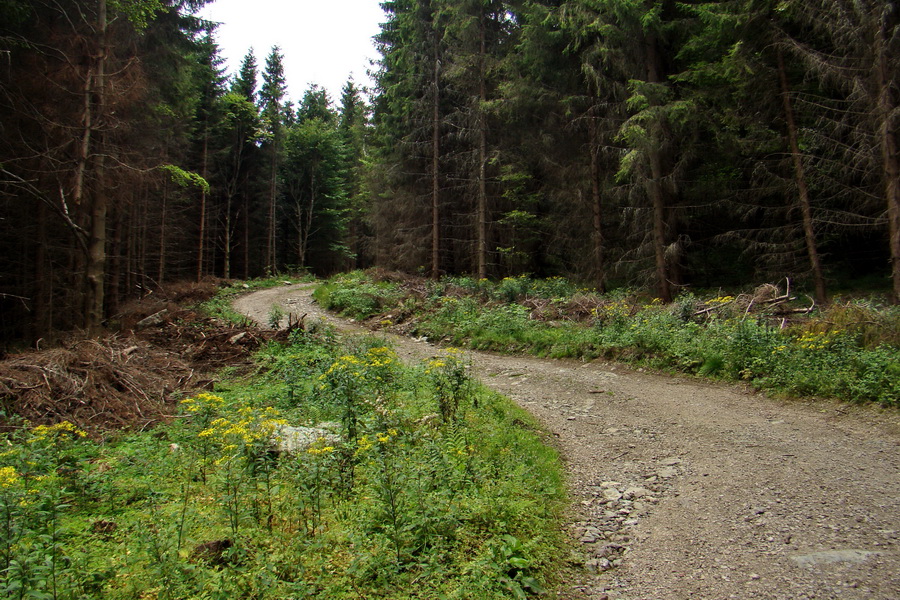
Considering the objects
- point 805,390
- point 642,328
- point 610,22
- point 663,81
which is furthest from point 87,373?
point 663,81

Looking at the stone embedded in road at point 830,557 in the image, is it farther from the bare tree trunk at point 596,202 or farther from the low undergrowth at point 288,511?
the bare tree trunk at point 596,202

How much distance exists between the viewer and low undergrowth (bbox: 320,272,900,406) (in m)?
6.50

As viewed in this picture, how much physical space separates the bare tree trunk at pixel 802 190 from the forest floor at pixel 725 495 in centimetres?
758

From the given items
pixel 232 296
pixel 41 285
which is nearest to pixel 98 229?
pixel 41 285

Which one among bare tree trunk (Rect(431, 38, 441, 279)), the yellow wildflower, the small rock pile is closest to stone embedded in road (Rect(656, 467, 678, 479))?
the small rock pile

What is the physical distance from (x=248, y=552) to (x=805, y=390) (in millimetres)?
7410

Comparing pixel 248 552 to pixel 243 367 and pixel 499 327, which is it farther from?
pixel 499 327

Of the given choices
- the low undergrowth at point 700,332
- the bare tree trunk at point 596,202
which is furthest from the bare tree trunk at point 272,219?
the bare tree trunk at point 596,202

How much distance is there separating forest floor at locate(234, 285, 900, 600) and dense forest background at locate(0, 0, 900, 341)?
7.87 meters

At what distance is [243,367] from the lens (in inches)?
365

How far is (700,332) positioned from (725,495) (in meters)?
5.83

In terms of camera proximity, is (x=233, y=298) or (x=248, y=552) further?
(x=233, y=298)

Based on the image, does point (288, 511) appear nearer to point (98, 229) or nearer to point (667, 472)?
point (667, 472)

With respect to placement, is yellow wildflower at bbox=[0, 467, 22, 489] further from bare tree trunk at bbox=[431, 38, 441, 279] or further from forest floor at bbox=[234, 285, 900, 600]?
bare tree trunk at bbox=[431, 38, 441, 279]
